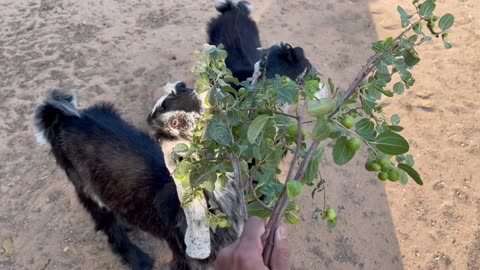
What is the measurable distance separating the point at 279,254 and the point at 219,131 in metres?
0.37

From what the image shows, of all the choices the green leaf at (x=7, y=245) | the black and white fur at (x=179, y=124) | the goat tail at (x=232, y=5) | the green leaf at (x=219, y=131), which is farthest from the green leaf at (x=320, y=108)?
the goat tail at (x=232, y=5)

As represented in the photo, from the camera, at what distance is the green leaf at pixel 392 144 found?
99 cm

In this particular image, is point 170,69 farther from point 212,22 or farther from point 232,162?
point 232,162

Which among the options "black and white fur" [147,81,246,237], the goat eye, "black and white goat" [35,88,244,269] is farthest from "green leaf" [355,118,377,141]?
"black and white goat" [35,88,244,269]

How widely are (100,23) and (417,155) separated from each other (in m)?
4.15

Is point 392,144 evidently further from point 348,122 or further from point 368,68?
point 368,68

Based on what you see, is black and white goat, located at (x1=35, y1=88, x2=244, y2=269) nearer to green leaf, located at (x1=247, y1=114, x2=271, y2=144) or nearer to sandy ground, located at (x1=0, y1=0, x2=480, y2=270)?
sandy ground, located at (x1=0, y1=0, x2=480, y2=270)

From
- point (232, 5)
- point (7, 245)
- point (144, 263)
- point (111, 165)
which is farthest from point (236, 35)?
point (7, 245)

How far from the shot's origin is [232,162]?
52.6 inches

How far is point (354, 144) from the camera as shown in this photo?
1008 mm

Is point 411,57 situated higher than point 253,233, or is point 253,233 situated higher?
point 411,57

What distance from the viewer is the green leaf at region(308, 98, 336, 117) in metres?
0.98

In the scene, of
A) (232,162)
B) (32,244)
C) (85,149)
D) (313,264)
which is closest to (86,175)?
(85,149)

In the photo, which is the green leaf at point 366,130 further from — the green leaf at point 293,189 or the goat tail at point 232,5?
the goat tail at point 232,5
